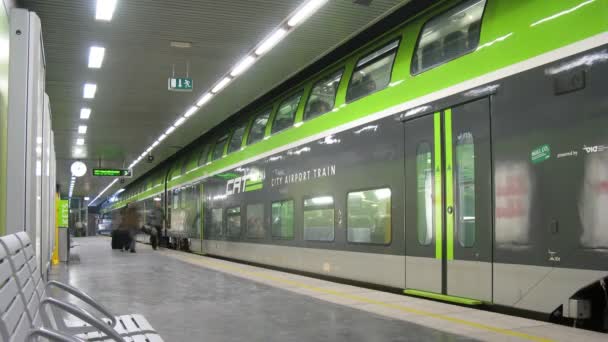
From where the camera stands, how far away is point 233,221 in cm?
1470

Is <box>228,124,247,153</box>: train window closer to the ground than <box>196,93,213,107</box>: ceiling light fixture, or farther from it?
closer to the ground

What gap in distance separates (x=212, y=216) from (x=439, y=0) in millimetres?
10758

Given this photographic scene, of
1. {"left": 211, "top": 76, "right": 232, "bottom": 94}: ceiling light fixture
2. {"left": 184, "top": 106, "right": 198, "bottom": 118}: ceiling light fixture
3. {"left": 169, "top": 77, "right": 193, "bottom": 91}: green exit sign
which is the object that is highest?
{"left": 211, "top": 76, "right": 232, "bottom": 94}: ceiling light fixture

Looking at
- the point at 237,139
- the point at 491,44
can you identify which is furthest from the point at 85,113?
the point at 491,44

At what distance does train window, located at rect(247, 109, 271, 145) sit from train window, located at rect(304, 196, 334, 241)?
3221mm

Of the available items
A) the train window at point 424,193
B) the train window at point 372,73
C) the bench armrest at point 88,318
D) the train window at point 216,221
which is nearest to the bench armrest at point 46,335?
the bench armrest at point 88,318

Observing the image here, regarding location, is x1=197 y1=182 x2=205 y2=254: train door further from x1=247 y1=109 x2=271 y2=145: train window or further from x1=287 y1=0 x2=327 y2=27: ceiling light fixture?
x1=287 y1=0 x2=327 y2=27: ceiling light fixture

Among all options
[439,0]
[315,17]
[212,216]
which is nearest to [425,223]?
[439,0]

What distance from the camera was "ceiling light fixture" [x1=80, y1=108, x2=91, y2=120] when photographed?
53.1 feet

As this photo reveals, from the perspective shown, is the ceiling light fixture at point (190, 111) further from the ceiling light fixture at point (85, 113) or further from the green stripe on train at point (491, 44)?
the green stripe on train at point (491, 44)

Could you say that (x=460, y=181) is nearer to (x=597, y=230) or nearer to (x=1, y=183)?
(x=597, y=230)

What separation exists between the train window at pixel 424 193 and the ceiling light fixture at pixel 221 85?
6485mm

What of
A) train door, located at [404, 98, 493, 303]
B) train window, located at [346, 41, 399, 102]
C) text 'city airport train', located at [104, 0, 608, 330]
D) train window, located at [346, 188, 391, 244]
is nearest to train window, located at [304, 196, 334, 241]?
text 'city airport train', located at [104, 0, 608, 330]

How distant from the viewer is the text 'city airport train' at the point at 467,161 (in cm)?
499
